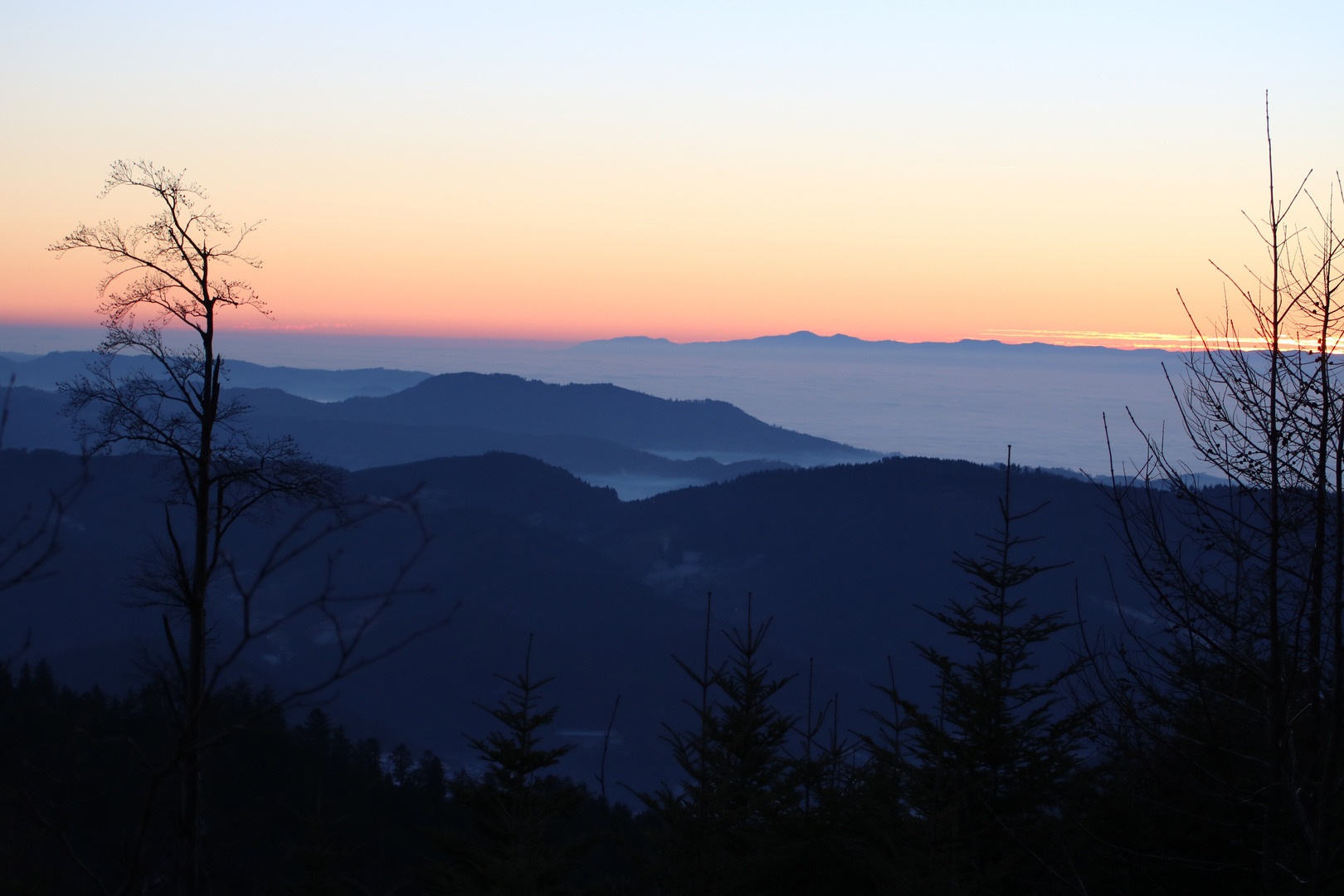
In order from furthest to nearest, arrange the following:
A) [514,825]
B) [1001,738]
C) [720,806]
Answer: [1001,738], [720,806], [514,825]

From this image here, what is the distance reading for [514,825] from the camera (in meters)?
9.92

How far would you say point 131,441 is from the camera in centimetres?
900

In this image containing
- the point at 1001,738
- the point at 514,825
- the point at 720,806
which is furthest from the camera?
the point at 1001,738

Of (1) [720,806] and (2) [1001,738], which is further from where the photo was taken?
(2) [1001,738]

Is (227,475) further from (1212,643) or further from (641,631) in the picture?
(641,631)

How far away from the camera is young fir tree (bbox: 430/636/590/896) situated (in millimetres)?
9391

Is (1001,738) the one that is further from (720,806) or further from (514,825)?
(514,825)

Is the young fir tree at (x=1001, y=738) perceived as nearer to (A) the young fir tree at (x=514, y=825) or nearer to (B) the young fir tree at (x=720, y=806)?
(B) the young fir tree at (x=720, y=806)

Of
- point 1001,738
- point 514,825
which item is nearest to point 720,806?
point 514,825

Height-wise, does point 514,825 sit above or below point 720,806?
below

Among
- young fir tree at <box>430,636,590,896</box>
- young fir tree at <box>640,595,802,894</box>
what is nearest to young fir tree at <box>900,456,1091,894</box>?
young fir tree at <box>640,595,802,894</box>

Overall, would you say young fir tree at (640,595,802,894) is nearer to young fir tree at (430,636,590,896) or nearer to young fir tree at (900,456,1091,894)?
young fir tree at (430,636,590,896)

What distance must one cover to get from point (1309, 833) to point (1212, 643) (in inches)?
44.8

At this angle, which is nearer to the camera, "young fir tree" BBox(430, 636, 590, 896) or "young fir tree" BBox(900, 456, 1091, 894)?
"young fir tree" BBox(430, 636, 590, 896)
